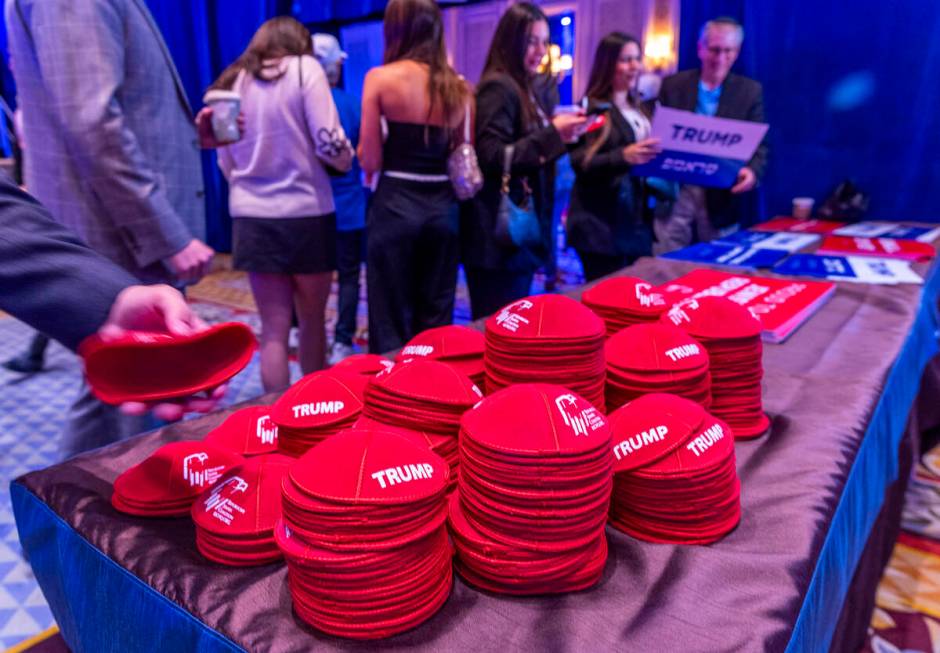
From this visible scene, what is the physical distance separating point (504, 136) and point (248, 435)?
170 cm

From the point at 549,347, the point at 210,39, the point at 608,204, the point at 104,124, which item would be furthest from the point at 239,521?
the point at 210,39

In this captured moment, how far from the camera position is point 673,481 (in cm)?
79

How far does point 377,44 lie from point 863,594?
716cm

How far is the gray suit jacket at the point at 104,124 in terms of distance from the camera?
4.30 ft

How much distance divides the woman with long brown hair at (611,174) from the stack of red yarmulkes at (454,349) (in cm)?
171

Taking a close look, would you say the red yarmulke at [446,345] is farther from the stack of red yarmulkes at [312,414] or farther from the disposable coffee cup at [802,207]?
the disposable coffee cup at [802,207]

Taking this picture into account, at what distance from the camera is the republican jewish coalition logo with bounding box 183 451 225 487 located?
0.85 metres

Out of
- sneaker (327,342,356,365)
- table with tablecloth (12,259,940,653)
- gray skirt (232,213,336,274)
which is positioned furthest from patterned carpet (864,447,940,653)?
sneaker (327,342,356,365)

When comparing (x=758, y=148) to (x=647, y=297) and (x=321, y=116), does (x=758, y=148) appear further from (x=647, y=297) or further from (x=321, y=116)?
(x=647, y=297)

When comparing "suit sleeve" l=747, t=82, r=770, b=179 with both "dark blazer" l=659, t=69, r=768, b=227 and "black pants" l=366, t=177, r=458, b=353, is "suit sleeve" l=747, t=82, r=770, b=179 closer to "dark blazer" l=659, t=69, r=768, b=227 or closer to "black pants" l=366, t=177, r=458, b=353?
"dark blazer" l=659, t=69, r=768, b=227

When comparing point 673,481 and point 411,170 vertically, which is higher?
point 411,170

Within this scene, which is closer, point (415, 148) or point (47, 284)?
point (47, 284)

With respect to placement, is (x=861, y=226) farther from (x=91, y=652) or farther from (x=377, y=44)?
(x=377, y=44)

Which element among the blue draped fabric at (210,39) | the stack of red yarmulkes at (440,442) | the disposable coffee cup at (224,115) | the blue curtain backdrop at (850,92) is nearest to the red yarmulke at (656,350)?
the stack of red yarmulkes at (440,442)
